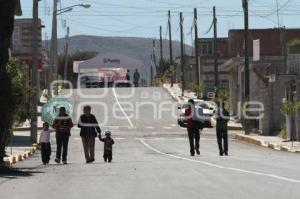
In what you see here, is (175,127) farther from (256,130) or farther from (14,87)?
(14,87)

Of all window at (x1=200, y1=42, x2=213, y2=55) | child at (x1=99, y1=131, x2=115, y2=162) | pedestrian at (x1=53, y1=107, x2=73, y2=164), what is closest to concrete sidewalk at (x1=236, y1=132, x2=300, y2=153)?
child at (x1=99, y1=131, x2=115, y2=162)

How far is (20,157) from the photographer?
29.5 meters

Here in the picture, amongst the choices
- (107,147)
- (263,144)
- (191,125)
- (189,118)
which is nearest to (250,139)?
(263,144)

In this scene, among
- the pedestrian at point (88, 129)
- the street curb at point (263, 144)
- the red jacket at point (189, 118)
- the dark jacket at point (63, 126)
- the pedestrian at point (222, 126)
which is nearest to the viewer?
the pedestrian at point (88, 129)

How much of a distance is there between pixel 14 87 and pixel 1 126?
22.0ft

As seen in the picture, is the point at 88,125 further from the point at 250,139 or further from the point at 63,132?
the point at 250,139

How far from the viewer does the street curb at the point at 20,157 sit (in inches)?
1005

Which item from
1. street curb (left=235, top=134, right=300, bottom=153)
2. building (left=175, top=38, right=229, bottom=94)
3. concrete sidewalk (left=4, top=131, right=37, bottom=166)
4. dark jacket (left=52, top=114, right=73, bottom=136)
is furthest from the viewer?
building (left=175, top=38, right=229, bottom=94)

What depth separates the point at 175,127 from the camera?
184ft

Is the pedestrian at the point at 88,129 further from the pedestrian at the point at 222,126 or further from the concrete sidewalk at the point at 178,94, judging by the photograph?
the concrete sidewalk at the point at 178,94

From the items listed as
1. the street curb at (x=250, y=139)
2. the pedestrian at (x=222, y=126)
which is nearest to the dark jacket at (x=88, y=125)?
the pedestrian at (x=222, y=126)

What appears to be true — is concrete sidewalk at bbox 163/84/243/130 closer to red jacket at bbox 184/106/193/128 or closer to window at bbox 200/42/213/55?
window at bbox 200/42/213/55

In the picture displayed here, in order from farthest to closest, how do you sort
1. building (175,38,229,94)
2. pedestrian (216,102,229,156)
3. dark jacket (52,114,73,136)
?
building (175,38,229,94)
pedestrian (216,102,229,156)
dark jacket (52,114,73,136)

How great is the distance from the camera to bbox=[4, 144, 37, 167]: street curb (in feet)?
83.7
